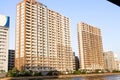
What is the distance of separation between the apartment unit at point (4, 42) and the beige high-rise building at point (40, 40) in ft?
28.0

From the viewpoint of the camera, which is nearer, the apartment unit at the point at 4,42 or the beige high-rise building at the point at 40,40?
the apartment unit at the point at 4,42

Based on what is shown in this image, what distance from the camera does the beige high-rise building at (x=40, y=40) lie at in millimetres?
154750

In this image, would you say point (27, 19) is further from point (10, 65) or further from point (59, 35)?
point (10, 65)

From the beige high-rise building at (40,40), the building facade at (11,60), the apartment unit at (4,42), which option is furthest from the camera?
the building facade at (11,60)

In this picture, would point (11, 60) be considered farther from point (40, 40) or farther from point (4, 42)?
point (4, 42)

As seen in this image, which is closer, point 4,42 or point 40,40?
point 4,42

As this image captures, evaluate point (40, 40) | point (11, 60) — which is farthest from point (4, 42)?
point (11, 60)

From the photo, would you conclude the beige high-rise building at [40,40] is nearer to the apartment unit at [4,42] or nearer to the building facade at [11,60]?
the apartment unit at [4,42]

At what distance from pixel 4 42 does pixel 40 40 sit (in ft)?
92.5

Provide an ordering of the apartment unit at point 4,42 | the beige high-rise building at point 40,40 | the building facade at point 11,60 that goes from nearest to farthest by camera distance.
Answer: the apartment unit at point 4,42 → the beige high-rise building at point 40,40 → the building facade at point 11,60

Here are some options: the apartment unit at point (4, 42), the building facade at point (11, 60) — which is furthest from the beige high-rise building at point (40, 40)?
the building facade at point (11, 60)

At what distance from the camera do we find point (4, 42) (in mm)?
154000

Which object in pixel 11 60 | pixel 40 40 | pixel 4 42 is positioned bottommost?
pixel 11 60

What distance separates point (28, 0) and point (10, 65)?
62.1 m
